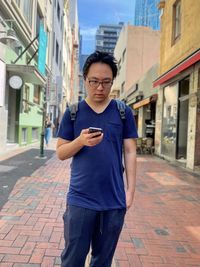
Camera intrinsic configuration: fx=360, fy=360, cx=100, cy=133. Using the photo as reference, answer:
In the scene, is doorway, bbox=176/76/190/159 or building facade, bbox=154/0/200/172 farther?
doorway, bbox=176/76/190/159

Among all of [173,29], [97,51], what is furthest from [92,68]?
[173,29]

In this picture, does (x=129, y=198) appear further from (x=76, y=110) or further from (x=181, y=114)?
(x=181, y=114)

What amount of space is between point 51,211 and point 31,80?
465 inches

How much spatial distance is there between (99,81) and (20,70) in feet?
→ 38.6

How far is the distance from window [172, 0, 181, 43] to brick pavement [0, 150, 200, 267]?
807cm

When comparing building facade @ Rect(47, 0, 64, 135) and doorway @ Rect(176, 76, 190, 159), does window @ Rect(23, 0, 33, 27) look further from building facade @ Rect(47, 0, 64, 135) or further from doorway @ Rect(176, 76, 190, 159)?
building facade @ Rect(47, 0, 64, 135)

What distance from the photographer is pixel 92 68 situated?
240 cm

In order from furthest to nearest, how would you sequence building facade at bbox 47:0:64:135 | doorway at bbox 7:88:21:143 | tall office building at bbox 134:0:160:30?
1. tall office building at bbox 134:0:160:30
2. building facade at bbox 47:0:64:135
3. doorway at bbox 7:88:21:143

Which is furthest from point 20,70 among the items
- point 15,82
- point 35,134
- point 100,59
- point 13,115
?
point 100,59

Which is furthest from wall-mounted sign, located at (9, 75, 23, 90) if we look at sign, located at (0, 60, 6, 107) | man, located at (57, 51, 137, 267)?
man, located at (57, 51, 137, 267)

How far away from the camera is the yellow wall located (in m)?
11.8

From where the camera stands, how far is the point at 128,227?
5121mm

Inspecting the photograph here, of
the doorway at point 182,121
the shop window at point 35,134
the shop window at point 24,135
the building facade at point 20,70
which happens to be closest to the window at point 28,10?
the building facade at point 20,70

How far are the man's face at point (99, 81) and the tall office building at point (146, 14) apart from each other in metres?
41.6
